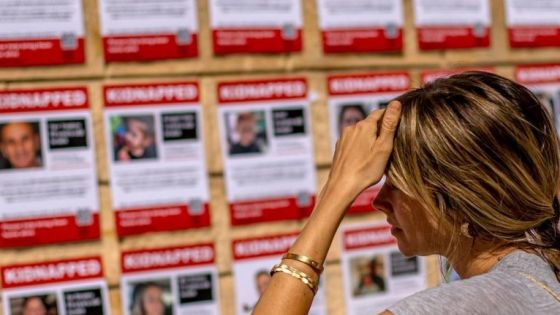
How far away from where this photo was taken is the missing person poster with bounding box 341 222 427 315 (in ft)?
11.7

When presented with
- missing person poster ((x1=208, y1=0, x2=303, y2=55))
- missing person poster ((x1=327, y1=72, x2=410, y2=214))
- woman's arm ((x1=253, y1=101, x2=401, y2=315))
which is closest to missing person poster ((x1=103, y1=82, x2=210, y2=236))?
missing person poster ((x1=208, y1=0, x2=303, y2=55))

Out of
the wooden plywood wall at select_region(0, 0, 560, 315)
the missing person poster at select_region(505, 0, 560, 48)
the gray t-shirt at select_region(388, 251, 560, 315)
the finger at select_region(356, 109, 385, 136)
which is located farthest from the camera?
the missing person poster at select_region(505, 0, 560, 48)

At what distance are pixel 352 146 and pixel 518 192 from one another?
0.97 feet

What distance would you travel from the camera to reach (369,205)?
142 inches

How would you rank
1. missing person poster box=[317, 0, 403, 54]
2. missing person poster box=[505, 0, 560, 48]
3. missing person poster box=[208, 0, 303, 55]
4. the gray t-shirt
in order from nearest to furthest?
the gray t-shirt, missing person poster box=[208, 0, 303, 55], missing person poster box=[317, 0, 403, 54], missing person poster box=[505, 0, 560, 48]

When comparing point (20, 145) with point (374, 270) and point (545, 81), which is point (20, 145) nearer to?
point (374, 270)

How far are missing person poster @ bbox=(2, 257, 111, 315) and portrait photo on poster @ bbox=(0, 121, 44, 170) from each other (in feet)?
1.12

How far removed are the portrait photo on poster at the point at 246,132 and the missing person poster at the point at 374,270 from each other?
1.62 feet

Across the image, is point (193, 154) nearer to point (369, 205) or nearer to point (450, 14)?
point (369, 205)

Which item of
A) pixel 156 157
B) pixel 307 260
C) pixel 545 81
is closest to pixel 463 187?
pixel 307 260

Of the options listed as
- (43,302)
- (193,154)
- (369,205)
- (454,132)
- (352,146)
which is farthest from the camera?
(369,205)

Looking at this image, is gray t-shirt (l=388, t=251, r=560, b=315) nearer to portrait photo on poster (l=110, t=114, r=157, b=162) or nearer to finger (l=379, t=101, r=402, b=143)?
finger (l=379, t=101, r=402, b=143)

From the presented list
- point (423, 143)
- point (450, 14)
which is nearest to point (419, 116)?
point (423, 143)

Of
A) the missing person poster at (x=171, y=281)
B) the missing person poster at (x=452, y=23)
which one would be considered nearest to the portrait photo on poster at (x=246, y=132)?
the missing person poster at (x=171, y=281)
